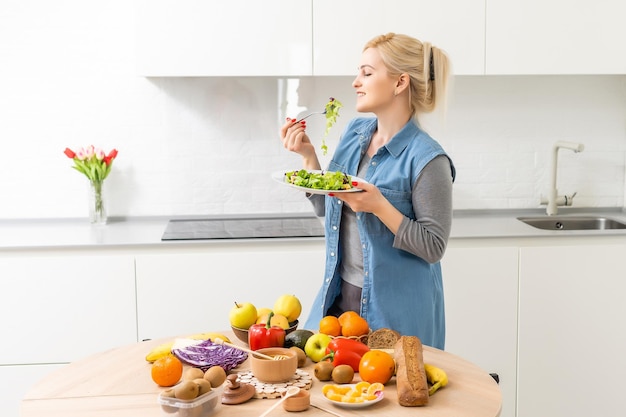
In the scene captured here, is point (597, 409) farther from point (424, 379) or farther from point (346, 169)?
point (424, 379)

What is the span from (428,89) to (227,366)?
3.55ft

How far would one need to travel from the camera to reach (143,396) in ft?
5.79

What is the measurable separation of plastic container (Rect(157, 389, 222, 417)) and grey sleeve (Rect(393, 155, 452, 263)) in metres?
0.84

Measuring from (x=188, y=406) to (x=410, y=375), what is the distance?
0.48 meters

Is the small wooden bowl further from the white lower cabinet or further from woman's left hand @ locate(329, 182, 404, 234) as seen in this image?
the white lower cabinet

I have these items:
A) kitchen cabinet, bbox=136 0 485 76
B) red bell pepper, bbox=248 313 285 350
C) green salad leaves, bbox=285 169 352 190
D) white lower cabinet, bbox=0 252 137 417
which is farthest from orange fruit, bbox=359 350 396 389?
kitchen cabinet, bbox=136 0 485 76

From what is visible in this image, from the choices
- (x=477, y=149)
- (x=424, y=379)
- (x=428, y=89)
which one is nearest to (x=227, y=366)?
(x=424, y=379)

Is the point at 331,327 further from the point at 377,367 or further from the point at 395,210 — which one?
the point at 395,210

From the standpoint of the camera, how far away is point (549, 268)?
11.2 feet

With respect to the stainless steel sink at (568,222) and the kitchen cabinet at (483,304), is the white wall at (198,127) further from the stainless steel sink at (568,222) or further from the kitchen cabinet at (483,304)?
the kitchen cabinet at (483,304)

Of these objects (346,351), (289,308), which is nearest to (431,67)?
(289,308)

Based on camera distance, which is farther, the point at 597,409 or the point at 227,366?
the point at 597,409

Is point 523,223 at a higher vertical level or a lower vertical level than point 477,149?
lower

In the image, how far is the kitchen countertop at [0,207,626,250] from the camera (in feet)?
10.8
